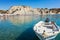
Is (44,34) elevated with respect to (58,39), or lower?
elevated

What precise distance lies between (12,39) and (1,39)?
167 cm

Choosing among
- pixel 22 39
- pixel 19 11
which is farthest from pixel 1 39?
pixel 19 11

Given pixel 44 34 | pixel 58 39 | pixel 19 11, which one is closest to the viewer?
pixel 44 34

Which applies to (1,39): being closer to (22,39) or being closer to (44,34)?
(22,39)

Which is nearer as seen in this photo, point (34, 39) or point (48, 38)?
point (48, 38)

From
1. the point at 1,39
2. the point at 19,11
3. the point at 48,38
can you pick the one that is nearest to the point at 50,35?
the point at 48,38

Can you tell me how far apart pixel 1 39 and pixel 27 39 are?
384 centimetres

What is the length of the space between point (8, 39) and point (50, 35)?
678cm

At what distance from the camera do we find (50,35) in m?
19.5

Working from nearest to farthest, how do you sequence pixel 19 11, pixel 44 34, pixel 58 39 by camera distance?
pixel 44 34
pixel 58 39
pixel 19 11

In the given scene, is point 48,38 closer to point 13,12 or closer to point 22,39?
point 22,39

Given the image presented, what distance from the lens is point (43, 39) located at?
62.4 feet

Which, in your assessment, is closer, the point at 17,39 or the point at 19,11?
the point at 17,39

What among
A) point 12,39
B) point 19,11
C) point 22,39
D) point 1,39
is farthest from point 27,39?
point 19,11
